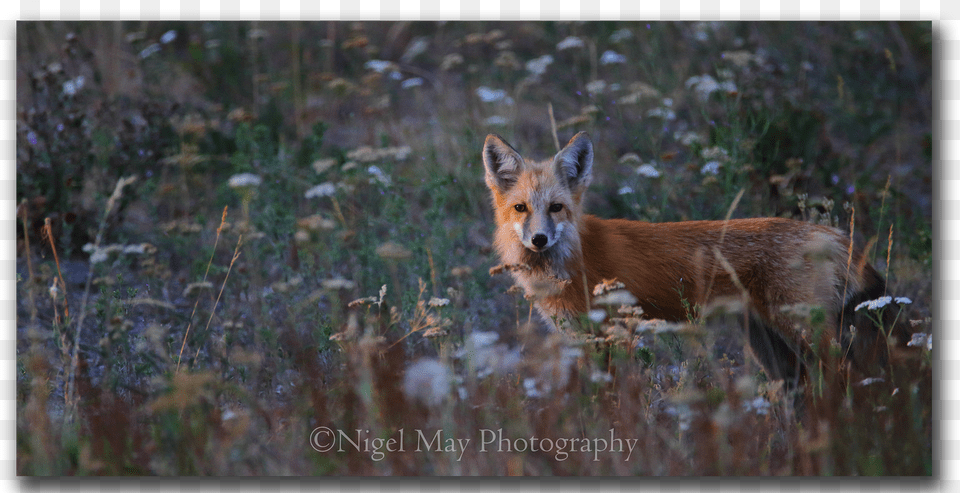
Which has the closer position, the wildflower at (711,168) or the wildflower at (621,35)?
the wildflower at (711,168)

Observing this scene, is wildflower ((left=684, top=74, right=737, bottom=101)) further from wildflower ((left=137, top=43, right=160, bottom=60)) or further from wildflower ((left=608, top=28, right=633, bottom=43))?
wildflower ((left=137, top=43, right=160, bottom=60))

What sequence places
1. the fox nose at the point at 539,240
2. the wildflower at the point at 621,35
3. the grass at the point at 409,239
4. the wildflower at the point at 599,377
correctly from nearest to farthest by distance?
the wildflower at the point at 599,377 → the grass at the point at 409,239 → the fox nose at the point at 539,240 → the wildflower at the point at 621,35

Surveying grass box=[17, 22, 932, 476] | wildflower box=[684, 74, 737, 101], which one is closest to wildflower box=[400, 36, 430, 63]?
grass box=[17, 22, 932, 476]

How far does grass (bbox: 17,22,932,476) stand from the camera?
123 inches

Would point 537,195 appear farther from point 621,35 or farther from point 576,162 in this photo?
point 621,35

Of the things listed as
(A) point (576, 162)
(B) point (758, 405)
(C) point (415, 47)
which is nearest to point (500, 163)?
(A) point (576, 162)

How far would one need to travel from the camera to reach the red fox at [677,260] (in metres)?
3.55

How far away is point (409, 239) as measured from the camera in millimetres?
5227

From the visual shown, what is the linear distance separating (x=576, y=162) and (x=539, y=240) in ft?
2.11

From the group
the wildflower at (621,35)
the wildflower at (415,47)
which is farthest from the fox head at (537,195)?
the wildflower at (415,47)

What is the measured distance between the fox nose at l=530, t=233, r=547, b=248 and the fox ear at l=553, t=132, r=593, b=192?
0.51m

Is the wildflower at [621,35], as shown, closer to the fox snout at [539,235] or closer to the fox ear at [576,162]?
the fox ear at [576,162]

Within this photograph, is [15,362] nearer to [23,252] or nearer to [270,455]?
[23,252]

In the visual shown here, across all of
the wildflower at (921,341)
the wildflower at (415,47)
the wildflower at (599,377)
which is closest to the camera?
the wildflower at (599,377)
